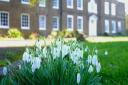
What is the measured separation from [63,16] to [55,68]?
39624mm

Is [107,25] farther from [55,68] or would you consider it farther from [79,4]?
[55,68]

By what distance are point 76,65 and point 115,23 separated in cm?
5686

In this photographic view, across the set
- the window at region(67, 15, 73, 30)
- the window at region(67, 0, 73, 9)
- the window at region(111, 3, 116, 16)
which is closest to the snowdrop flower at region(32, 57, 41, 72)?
→ the window at region(67, 15, 73, 30)

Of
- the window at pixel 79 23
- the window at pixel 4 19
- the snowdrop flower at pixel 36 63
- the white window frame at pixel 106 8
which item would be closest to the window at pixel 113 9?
the white window frame at pixel 106 8

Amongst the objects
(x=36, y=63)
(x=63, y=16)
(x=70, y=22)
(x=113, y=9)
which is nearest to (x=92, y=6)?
(x=70, y=22)

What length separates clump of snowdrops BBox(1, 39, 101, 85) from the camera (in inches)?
222

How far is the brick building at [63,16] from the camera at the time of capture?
3703 cm

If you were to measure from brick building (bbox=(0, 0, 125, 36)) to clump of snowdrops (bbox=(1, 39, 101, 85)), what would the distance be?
29.7 metres

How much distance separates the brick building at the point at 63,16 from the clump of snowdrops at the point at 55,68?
97.5 feet

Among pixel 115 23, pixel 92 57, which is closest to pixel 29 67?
pixel 92 57

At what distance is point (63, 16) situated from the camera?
45188 millimetres

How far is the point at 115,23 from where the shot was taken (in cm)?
6200

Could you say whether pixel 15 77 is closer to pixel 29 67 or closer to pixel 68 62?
pixel 29 67

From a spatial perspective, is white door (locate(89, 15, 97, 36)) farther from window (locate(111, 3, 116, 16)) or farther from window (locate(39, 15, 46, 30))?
window (locate(39, 15, 46, 30))
